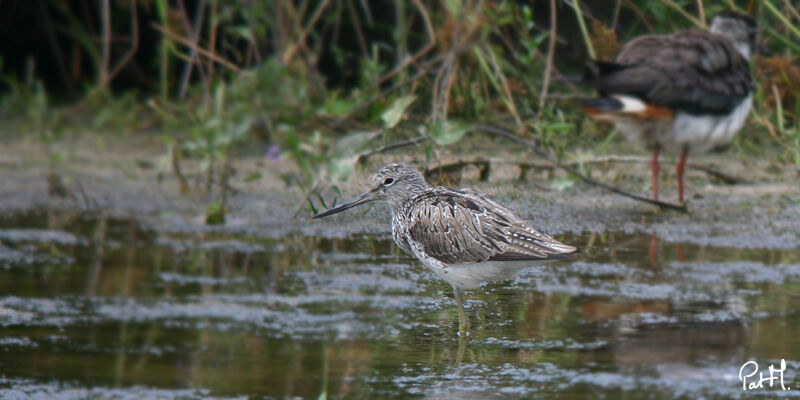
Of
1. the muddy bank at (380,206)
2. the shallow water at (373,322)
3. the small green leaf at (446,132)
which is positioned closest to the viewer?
the shallow water at (373,322)

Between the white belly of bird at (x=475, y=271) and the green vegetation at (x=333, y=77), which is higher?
the green vegetation at (x=333, y=77)

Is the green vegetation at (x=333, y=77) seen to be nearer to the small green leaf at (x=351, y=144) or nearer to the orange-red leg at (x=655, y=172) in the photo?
the small green leaf at (x=351, y=144)

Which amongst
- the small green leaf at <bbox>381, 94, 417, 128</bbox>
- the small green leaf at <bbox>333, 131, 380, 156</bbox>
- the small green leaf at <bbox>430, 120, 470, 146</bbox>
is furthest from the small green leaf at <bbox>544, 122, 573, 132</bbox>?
the small green leaf at <bbox>430, 120, 470, 146</bbox>

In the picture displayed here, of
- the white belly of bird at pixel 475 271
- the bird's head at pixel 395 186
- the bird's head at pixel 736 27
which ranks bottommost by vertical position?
the white belly of bird at pixel 475 271

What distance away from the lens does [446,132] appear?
3.37 m

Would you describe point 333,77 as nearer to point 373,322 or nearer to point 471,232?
point 373,322

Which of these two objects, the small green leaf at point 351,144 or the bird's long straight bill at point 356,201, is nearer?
the bird's long straight bill at point 356,201

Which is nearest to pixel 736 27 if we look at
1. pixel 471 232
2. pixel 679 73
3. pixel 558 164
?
pixel 679 73

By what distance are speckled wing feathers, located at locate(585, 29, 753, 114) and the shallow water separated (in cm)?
68

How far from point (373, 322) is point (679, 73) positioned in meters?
1.91

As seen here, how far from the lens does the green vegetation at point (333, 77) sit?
496 cm

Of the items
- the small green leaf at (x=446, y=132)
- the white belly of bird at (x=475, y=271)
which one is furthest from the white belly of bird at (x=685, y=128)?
the white belly of bird at (x=475, y=271)

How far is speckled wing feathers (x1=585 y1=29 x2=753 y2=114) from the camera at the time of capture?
478 centimetres

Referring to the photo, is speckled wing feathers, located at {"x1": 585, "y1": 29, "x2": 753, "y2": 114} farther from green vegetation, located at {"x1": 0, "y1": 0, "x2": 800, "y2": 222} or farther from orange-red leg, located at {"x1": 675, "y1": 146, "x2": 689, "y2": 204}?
orange-red leg, located at {"x1": 675, "y1": 146, "x2": 689, "y2": 204}
